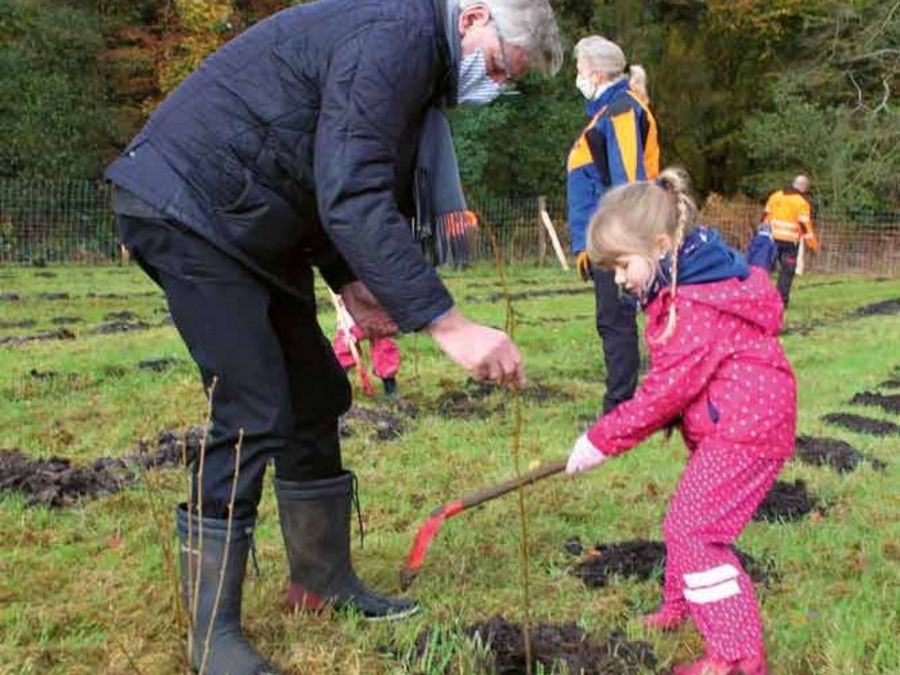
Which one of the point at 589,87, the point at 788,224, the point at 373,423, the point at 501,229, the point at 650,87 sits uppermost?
the point at 589,87

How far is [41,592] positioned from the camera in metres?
3.69

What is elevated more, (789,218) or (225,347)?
(225,347)

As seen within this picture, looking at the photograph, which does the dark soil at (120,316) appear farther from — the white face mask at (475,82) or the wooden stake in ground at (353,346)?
the white face mask at (475,82)

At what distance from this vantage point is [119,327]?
1173 cm

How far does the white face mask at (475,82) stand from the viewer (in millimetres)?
2814

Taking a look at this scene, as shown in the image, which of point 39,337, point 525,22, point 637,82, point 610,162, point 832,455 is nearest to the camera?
point 525,22

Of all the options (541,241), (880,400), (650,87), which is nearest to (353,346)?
(880,400)

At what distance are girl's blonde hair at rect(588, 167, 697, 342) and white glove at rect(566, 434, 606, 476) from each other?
357 millimetres

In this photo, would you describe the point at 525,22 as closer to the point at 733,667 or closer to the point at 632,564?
the point at 733,667

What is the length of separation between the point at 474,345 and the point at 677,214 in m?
0.72

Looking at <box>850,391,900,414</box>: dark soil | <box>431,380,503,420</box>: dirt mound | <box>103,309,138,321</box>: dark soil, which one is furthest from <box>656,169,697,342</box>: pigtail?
<box>103,309,138,321</box>: dark soil

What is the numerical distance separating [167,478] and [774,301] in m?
3.33

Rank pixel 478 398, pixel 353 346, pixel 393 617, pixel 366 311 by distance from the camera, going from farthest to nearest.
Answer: pixel 478 398 → pixel 353 346 → pixel 366 311 → pixel 393 617

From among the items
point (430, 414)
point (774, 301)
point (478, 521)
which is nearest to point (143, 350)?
point (430, 414)
